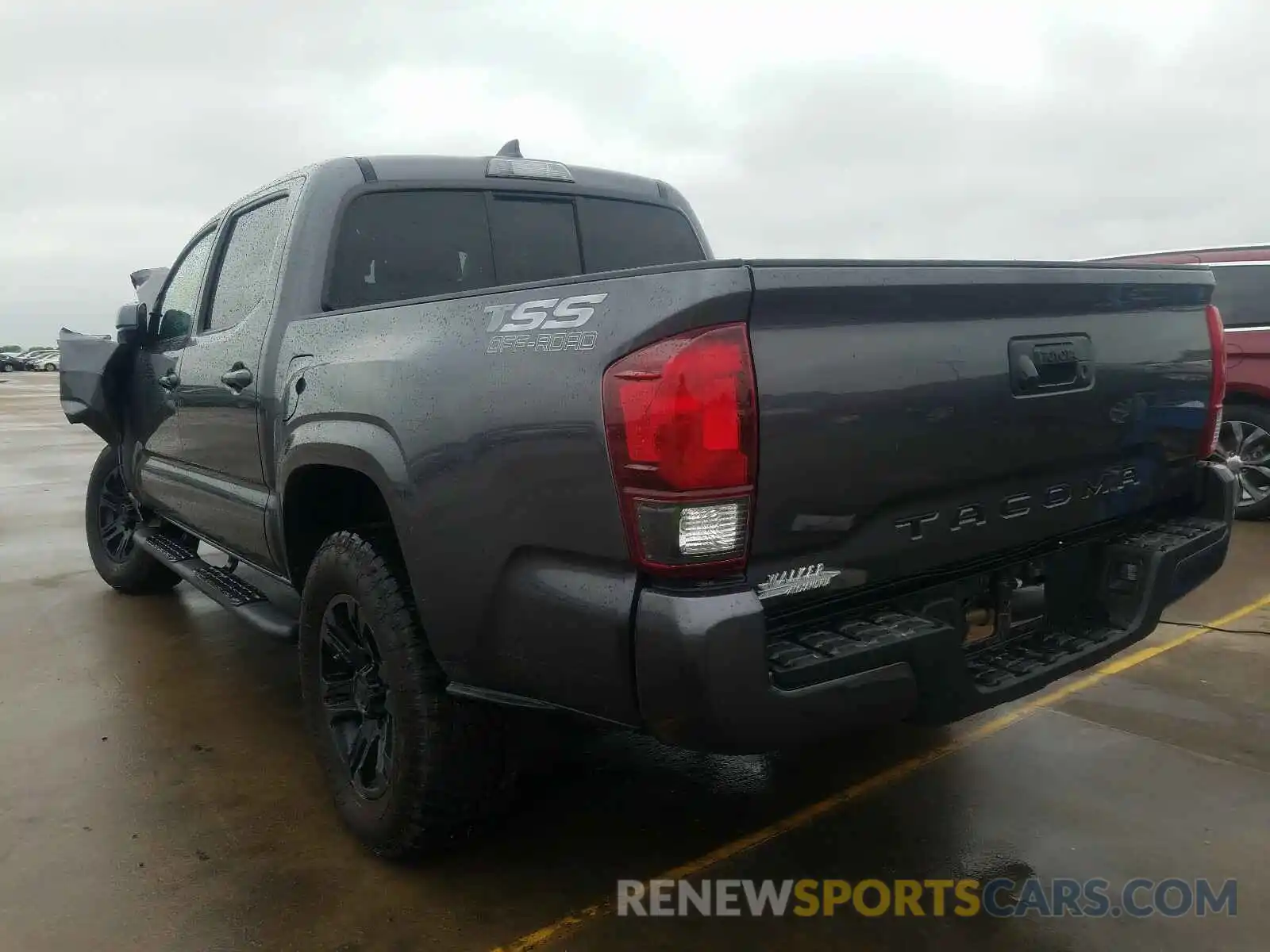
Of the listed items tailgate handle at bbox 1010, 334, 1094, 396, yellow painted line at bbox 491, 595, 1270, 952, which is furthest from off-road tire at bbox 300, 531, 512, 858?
tailgate handle at bbox 1010, 334, 1094, 396

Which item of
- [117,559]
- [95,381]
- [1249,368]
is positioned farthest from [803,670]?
[1249,368]

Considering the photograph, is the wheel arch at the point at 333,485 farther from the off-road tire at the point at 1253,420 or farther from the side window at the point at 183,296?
the off-road tire at the point at 1253,420

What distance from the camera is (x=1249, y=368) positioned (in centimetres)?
667

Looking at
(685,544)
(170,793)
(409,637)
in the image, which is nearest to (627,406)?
(685,544)

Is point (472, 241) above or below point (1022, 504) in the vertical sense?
above

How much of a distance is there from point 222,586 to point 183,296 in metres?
1.51

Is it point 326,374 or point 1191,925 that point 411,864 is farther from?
point 1191,925

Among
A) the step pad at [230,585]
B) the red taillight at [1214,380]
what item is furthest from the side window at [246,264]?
the red taillight at [1214,380]

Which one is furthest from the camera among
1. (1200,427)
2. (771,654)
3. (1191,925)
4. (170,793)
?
(170,793)

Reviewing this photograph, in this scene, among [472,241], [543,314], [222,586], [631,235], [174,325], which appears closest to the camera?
[543,314]

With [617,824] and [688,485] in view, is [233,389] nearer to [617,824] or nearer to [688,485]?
[617,824]

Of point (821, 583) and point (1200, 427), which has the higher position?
point (1200, 427)

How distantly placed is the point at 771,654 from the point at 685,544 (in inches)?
Answer: 12.6

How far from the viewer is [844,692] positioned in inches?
79.0
